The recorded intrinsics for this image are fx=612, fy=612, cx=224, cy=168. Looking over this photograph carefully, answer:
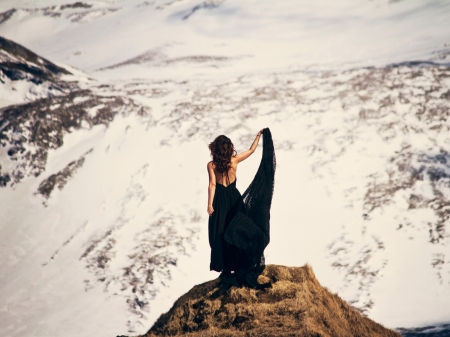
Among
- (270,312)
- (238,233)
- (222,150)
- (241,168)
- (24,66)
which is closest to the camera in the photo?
(270,312)

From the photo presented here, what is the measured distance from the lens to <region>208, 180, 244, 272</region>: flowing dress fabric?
8391 mm

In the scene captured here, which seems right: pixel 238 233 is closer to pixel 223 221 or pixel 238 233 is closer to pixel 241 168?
pixel 223 221

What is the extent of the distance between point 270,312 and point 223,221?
141cm

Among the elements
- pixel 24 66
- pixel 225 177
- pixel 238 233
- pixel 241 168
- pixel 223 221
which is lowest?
pixel 238 233

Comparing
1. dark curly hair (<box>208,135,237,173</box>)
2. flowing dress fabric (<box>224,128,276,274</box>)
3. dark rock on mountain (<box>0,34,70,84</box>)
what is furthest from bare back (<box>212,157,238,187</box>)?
dark rock on mountain (<box>0,34,70,84</box>)

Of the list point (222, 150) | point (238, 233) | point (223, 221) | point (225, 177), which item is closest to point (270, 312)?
point (238, 233)

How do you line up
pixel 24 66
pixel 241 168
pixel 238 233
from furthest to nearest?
pixel 24 66 < pixel 241 168 < pixel 238 233

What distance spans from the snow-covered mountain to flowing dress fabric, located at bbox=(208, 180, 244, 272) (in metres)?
12.7

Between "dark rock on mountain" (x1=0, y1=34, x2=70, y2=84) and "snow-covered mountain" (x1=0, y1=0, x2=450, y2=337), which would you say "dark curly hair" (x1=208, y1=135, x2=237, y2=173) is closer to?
"snow-covered mountain" (x1=0, y1=0, x2=450, y2=337)

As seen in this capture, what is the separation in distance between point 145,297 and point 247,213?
13.6m

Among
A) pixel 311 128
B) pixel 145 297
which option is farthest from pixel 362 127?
pixel 145 297

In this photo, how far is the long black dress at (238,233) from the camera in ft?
27.5

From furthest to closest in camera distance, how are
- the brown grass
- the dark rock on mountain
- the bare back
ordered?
1. the dark rock on mountain
2. the bare back
3. the brown grass

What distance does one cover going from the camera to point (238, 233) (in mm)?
8398
